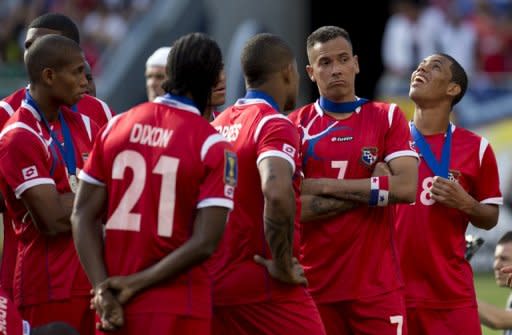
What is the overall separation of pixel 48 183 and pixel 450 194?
295 centimetres

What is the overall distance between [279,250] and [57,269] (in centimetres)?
143

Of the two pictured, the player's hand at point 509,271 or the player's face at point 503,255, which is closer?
the player's hand at point 509,271

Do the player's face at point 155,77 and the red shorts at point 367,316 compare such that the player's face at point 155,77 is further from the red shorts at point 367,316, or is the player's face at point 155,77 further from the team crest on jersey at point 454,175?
the red shorts at point 367,316

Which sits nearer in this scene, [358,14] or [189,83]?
[189,83]

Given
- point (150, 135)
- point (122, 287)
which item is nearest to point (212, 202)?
point (150, 135)

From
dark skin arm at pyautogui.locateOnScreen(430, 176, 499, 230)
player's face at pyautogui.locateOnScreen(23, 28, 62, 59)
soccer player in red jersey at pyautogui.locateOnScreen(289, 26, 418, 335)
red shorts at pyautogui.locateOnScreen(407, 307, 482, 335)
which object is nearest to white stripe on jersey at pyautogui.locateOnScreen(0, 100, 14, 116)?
player's face at pyautogui.locateOnScreen(23, 28, 62, 59)

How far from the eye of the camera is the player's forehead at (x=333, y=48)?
798 cm

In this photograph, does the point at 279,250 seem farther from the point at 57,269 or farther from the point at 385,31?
the point at 385,31

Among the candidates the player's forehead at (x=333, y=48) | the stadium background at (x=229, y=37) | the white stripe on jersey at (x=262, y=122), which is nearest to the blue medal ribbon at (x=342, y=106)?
the player's forehead at (x=333, y=48)

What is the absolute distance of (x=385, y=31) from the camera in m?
25.4

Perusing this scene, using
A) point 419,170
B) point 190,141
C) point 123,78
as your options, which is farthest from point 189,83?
point 123,78

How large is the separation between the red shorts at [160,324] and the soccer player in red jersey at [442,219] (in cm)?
272

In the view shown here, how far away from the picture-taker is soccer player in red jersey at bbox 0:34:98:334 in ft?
22.6

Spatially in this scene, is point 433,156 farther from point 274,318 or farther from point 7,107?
point 7,107
